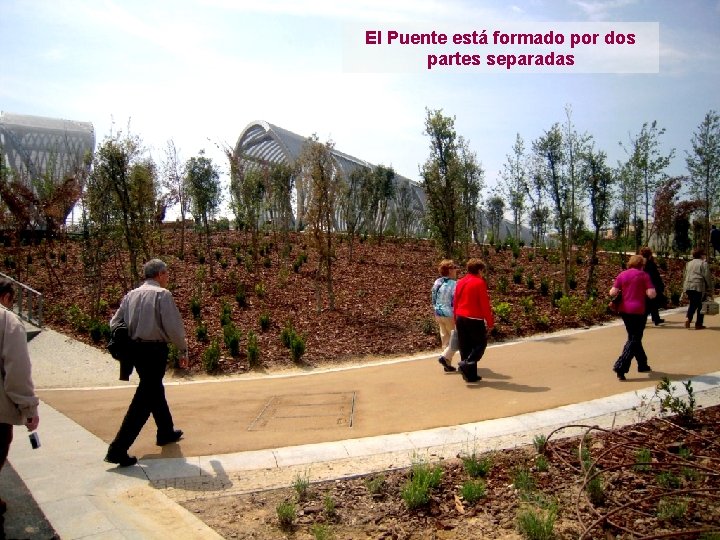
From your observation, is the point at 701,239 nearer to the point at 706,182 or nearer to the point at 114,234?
the point at 706,182

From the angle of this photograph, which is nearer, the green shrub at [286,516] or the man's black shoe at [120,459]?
the green shrub at [286,516]

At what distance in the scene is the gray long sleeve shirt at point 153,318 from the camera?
4.86 m

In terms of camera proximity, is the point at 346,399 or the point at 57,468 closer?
the point at 57,468

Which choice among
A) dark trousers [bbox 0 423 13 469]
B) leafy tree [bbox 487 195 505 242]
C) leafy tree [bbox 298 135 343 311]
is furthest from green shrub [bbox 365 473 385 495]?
leafy tree [bbox 487 195 505 242]

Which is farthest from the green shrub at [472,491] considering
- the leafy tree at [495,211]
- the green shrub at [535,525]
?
the leafy tree at [495,211]

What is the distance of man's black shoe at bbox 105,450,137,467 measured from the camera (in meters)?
4.74

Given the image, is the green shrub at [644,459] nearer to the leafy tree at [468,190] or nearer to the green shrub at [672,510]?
the green shrub at [672,510]

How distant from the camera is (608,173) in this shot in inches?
502

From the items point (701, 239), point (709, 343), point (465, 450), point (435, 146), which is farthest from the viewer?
point (701, 239)

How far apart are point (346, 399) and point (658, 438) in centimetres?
324

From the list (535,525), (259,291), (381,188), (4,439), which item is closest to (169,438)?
(4,439)

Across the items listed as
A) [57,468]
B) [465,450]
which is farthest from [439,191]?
[57,468]

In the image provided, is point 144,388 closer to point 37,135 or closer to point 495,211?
point 495,211

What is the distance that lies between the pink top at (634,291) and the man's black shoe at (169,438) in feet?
16.4
